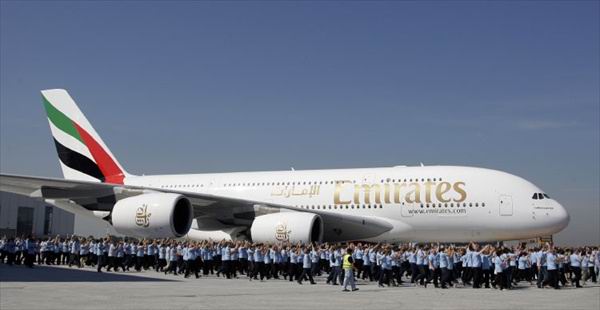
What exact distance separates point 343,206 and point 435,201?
3.52 m

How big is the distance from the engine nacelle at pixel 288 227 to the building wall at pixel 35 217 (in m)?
40.3

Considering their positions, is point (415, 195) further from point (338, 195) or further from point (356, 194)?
point (338, 195)

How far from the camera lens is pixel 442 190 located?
23078 mm

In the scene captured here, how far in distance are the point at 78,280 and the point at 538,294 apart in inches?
455

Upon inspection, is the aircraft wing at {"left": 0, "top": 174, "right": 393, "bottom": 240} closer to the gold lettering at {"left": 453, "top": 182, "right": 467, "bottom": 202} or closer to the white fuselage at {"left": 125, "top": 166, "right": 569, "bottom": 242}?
the white fuselage at {"left": 125, "top": 166, "right": 569, "bottom": 242}

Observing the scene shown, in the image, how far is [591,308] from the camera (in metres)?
11.8

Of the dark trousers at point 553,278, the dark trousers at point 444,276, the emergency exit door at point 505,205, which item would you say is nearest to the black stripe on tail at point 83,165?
the emergency exit door at point 505,205

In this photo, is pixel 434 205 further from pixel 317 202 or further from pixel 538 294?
pixel 538 294

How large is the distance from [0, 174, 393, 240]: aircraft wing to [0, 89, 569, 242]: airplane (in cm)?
4

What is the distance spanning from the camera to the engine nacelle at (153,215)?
21.5 m

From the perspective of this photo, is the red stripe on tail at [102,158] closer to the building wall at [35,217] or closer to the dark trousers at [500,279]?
the dark trousers at [500,279]

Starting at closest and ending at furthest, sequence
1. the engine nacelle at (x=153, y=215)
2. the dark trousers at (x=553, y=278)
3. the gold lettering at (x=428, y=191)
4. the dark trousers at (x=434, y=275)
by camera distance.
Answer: the dark trousers at (x=553, y=278), the dark trousers at (x=434, y=275), the engine nacelle at (x=153, y=215), the gold lettering at (x=428, y=191)

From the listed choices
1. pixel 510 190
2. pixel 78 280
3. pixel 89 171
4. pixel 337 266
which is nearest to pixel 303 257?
pixel 337 266

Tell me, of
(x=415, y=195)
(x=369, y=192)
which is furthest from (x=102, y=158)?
(x=415, y=195)
